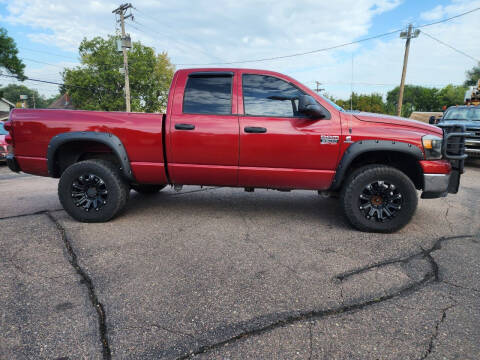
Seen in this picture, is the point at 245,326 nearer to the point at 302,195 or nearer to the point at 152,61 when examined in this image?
the point at 302,195

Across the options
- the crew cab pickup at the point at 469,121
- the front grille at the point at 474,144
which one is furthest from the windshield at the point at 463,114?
the front grille at the point at 474,144

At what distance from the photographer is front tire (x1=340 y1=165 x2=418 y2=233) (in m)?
3.32

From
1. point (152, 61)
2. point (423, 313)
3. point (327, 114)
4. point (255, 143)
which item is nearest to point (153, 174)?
point (255, 143)

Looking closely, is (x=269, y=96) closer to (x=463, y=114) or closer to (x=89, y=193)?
(x=89, y=193)

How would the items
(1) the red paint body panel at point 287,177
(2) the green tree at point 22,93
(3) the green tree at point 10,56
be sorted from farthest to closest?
(2) the green tree at point 22,93 < (3) the green tree at point 10,56 < (1) the red paint body panel at point 287,177

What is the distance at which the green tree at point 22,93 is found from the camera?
3698 inches

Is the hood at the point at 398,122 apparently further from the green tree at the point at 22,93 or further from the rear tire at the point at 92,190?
the green tree at the point at 22,93

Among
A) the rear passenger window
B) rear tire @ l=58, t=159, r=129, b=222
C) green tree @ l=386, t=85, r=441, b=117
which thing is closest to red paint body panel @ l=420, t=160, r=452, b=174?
the rear passenger window

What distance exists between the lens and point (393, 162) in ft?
12.1

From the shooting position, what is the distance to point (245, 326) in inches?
73.3

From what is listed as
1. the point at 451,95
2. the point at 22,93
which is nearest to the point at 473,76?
the point at 451,95

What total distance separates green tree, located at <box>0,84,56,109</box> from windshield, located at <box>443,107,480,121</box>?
352 feet

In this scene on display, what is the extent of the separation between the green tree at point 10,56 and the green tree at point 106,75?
5.30m

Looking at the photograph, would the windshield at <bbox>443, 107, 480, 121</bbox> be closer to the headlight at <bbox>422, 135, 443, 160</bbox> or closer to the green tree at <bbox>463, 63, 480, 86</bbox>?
the headlight at <bbox>422, 135, 443, 160</bbox>
